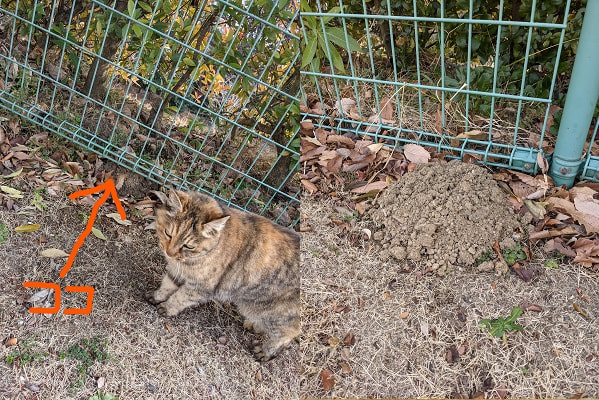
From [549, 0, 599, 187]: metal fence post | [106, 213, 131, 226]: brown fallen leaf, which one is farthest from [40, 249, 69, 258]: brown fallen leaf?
[549, 0, 599, 187]: metal fence post

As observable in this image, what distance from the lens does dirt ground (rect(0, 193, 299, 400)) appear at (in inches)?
72.7

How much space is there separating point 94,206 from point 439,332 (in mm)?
1450

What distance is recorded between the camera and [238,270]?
6.84 ft

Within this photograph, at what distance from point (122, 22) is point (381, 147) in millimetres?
1167

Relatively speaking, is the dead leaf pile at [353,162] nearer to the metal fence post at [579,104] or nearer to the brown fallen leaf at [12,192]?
the metal fence post at [579,104]

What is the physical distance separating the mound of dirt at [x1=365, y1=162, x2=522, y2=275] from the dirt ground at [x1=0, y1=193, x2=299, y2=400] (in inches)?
22.7

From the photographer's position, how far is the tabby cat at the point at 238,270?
1983 millimetres

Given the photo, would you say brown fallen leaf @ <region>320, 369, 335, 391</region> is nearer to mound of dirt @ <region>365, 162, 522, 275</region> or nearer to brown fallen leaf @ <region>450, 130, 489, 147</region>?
mound of dirt @ <region>365, 162, 522, 275</region>

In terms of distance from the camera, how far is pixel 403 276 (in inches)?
80.8

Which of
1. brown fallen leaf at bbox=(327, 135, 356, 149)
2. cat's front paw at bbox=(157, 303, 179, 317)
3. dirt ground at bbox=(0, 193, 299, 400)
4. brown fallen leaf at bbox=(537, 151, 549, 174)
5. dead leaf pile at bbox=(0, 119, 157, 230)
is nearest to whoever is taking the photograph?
dirt ground at bbox=(0, 193, 299, 400)

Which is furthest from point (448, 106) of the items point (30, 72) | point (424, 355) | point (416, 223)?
point (30, 72)

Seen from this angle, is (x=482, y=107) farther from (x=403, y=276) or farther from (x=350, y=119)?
(x=403, y=276)

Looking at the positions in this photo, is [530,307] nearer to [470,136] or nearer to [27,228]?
[470,136]

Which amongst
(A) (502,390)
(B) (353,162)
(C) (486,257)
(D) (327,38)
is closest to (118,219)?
(B) (353,162)
